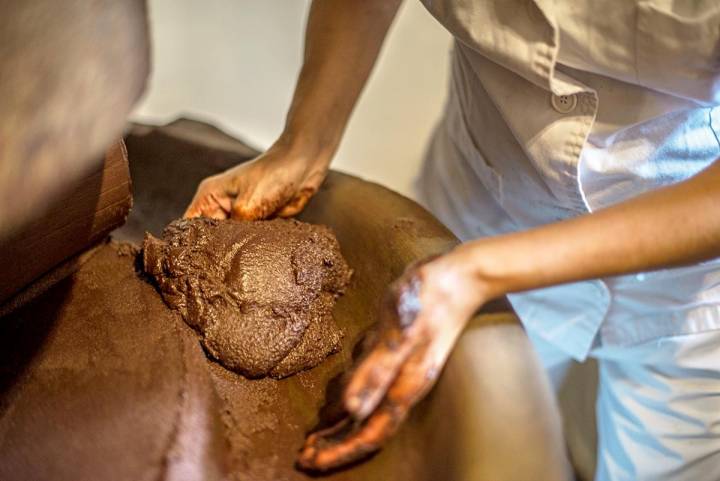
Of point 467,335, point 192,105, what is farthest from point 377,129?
point 467,335

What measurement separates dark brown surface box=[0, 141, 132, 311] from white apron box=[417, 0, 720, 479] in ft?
1.44

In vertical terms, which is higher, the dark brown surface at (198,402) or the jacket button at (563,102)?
the jacket button at (563,102)

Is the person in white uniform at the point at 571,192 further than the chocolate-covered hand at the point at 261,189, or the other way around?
the chocolate-covered hand at the point at 261,189

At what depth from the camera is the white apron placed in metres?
0.72

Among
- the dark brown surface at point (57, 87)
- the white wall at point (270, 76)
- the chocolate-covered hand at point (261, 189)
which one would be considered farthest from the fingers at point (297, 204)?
the white wall at point (270, 76)

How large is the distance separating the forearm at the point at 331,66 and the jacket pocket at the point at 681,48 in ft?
1.23

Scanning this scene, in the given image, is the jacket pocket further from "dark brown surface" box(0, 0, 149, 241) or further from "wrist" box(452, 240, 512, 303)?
"dark brown surface" box(0, 0, 149, 241)

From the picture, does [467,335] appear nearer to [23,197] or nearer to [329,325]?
[329,325]

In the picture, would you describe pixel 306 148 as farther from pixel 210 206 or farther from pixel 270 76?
pixel 270 76

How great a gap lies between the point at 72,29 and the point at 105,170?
1.09ft

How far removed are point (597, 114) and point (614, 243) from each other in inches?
9.0

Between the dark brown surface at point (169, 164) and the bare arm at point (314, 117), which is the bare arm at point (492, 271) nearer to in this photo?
the bare arm at point (314, 117)

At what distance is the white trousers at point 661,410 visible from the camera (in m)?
0.93

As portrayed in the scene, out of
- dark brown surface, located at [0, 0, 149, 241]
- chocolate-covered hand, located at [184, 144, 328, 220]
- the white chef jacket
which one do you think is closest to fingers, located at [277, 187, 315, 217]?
chocolate-covered hand, located at [184, 144, 328, 220]
